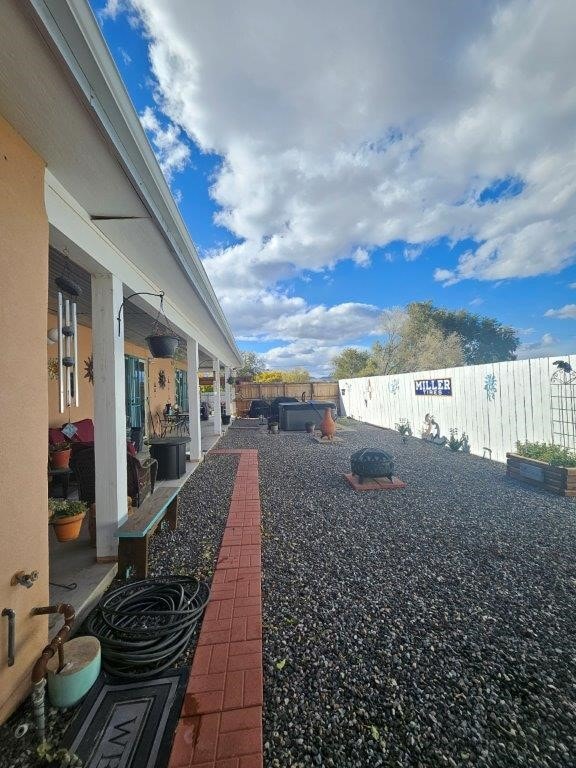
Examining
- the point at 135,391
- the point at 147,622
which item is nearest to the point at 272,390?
the point at 135,391

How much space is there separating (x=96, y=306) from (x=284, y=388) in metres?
16.7

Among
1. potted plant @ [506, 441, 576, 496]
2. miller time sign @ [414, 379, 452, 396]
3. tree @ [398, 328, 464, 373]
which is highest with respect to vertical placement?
tree @ [398, 328, 464, 373]

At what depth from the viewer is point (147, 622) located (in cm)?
226

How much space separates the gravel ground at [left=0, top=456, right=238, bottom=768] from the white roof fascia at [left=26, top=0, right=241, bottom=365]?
2.90 m

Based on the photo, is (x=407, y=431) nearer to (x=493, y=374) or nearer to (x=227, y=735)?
(x=493, y=374)

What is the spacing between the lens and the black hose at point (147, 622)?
1.89 m

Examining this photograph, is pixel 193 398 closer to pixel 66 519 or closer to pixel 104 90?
pixel 66 519

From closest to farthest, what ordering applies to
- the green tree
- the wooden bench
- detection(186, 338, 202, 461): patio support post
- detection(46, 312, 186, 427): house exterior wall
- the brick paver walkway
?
1. the brick paver walkway
2. the wooden bench
3. detection(46, 312, 186, 427): house exterior wall
4. detection(186, 338, 202, 461): patio support post
5. the green tree

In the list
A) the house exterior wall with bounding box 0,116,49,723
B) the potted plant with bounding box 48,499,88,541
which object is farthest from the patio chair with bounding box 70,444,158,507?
the house exterior wall with bounding box 0,116,49,723

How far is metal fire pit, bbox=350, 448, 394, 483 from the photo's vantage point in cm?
527

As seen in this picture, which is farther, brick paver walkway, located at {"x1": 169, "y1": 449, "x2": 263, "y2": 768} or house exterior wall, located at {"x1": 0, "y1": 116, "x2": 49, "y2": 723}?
house exterior wall, located at {"x1": 0, "y1": 116, "x2": 49, "y2": 723}

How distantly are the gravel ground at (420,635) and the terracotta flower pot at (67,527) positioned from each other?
191 cm

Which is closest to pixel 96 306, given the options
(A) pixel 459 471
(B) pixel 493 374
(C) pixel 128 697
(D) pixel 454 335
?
(C) pixel 128 697

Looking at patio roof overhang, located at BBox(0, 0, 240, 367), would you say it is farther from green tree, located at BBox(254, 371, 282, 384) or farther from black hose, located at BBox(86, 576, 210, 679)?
green tree, located at BBox(254, 371, 282, 384)
